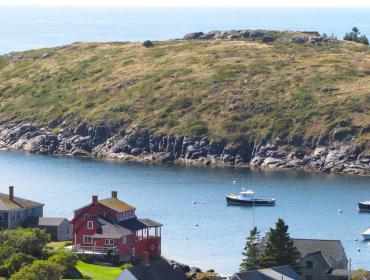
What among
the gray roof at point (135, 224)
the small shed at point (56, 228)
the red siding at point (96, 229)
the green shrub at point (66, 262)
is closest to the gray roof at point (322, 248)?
the red siding at point (96, 229)

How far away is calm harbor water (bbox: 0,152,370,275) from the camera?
133250mm

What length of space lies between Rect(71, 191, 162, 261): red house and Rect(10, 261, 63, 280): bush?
17.8 meters

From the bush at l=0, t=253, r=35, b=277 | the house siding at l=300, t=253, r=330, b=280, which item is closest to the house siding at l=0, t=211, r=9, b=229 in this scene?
the bush at l=0, t=253, r=35, b=277

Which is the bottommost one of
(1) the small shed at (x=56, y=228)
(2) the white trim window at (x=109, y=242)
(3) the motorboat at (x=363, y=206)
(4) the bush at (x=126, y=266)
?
(4) the bush at (x=126, y=266)

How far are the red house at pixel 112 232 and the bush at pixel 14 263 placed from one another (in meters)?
10.1

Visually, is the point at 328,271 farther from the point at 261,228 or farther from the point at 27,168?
the point at 27,168

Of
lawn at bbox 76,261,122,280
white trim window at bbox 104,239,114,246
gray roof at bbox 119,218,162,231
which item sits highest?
gray roof at bbox 119,218,162,231

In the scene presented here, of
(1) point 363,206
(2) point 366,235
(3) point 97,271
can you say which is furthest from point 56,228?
(1) point 363,206

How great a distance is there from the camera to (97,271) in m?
110

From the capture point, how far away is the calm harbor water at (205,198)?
437 feet

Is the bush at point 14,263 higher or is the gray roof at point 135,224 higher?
the gray roof at point 135,224

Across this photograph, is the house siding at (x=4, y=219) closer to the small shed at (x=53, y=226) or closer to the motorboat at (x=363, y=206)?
the small shed at (x=53, y=226)

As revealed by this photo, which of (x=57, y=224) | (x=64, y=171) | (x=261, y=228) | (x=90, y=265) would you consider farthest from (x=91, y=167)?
(x=90, y=265)

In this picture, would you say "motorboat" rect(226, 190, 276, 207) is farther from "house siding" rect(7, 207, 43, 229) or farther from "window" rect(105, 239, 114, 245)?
"window" rect(105, 239, 114, 245)
